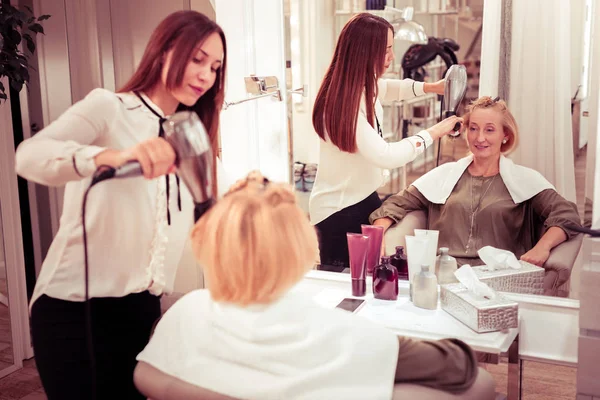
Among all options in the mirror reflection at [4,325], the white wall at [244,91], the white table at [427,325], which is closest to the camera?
the white table at [427,325]

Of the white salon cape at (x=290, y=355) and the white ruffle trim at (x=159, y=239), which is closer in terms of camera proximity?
the white salon cape at (x=290, y=355)

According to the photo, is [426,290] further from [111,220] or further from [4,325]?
[4,325]

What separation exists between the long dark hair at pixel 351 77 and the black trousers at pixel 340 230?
0.63 feet

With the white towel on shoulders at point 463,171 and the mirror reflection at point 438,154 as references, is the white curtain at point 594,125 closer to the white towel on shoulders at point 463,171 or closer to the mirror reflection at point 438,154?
the mirror reflection at point 438,154

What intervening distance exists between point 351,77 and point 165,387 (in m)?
1.11

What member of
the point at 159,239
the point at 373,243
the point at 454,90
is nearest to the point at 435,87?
the point at 454,90

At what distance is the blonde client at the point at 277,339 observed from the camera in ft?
3.96

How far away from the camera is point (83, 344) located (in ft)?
4.76

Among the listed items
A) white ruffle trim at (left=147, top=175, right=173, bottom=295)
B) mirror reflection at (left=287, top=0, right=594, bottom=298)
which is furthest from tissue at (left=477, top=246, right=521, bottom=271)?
white ruffle trim at (left=147, top=175, right=173, bottom=295)

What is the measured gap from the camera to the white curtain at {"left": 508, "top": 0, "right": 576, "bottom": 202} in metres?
1.79

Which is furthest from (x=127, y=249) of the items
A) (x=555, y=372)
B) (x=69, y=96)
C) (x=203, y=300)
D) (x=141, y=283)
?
(x=69, y=96)

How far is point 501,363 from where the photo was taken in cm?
213

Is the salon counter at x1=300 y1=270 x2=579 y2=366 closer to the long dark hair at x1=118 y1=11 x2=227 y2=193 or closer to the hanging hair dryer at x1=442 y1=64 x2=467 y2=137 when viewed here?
the hanging hair dryer at x1=442 y1=64 x2=467 y2=137

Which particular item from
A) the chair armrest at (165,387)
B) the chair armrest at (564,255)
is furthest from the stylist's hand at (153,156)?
Answer: the chair armrest at (564,255)
